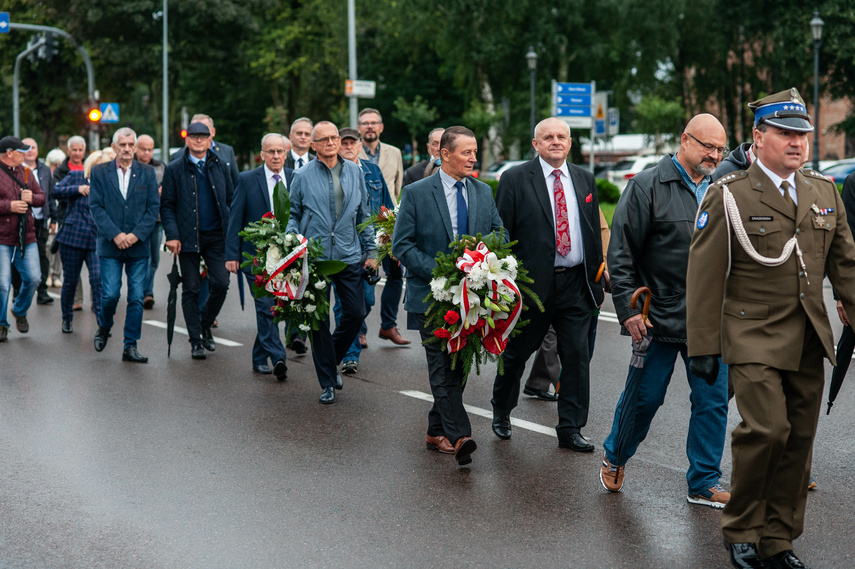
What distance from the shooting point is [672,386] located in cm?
805

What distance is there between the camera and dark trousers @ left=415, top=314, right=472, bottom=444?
6.02 metres

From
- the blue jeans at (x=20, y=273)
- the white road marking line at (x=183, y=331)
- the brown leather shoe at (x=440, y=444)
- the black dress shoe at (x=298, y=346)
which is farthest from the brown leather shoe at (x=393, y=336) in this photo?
the brown leather shoe at (x=440, y=444)

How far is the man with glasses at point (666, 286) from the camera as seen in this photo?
5148 mm

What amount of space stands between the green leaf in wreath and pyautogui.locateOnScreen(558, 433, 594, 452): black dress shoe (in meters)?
2.13

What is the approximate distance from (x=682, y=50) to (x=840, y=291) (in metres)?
43.6

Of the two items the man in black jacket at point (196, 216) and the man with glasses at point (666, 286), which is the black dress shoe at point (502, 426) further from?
the man in black jacket at point (196, 216)

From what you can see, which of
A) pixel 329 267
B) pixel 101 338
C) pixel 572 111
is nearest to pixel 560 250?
pixel 329 267

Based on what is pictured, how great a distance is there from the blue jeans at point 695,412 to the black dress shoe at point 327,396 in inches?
109

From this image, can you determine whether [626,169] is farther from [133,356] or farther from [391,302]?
[133,356]

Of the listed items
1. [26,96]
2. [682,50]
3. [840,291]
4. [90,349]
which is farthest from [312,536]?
[26,96]

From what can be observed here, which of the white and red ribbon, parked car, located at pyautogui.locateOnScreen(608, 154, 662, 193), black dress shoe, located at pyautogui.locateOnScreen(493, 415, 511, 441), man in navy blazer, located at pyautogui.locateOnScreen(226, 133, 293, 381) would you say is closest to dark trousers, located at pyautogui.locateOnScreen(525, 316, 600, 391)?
black dress shoe, located at pyautogui.locateOnScreen(493, 415, 511, 441)

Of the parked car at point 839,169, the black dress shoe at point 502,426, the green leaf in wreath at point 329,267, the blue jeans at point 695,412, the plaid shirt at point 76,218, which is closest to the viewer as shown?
the blue jeans at point 695,412

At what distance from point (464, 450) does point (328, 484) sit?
2.50 feet

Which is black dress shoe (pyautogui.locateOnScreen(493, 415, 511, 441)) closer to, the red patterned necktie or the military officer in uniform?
the red patterned necktie
